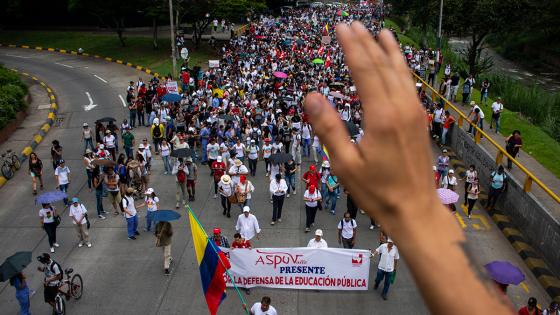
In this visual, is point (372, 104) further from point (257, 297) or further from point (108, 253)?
point (108, 253)

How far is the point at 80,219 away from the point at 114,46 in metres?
37.2

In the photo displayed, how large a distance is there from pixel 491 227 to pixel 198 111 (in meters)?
13.3

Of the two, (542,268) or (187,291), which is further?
(542,268)

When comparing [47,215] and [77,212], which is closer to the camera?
[47,215]

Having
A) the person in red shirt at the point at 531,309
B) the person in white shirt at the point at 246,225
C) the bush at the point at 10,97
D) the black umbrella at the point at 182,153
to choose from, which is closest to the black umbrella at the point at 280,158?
the black umbrella at the point at 182,153

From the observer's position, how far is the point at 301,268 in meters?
11.6

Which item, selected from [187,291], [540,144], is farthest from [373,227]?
[540,144]

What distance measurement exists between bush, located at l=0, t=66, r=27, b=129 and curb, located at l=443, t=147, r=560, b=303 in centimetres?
2092

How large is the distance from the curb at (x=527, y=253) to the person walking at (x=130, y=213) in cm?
1052

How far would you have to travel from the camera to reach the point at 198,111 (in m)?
23.3

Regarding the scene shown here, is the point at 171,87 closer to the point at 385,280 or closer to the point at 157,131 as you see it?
the point at 157,131

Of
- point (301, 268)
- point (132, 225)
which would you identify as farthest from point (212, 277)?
point (132, 225)

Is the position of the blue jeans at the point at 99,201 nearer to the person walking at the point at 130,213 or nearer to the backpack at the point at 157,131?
the person walking at the point at 130,213

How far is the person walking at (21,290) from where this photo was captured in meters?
10.4
